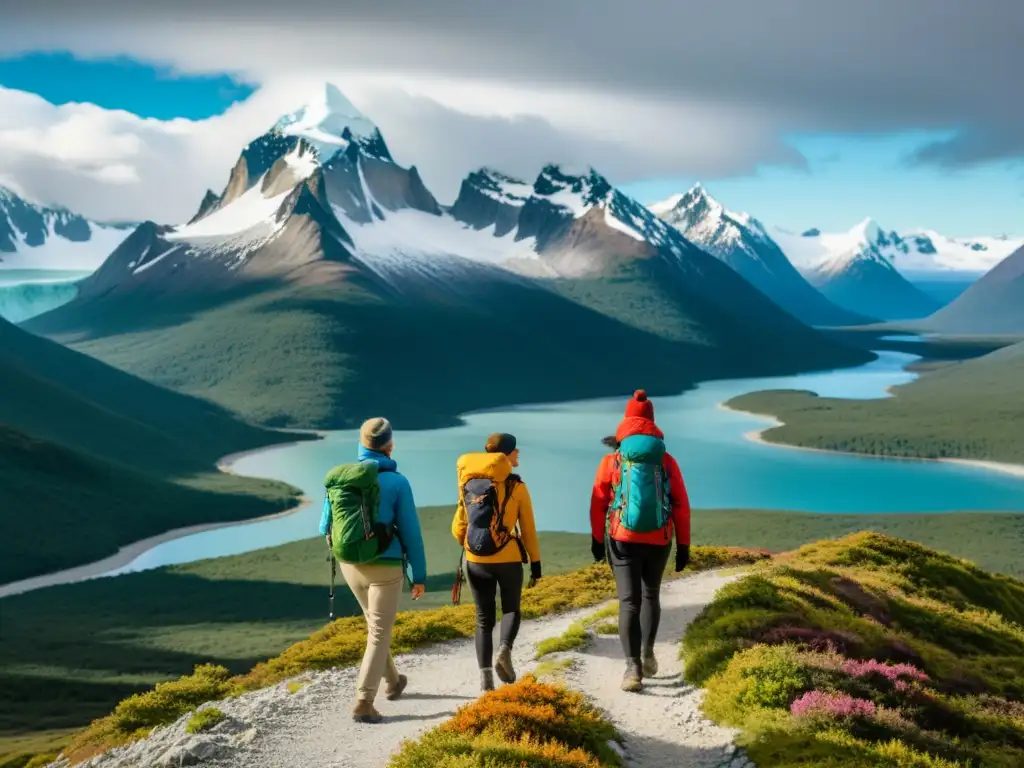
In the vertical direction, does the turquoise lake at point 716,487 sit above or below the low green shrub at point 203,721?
above

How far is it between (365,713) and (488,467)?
4191 mm

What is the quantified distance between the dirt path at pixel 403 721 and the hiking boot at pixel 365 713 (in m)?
0.16

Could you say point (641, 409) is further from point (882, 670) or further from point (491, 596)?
point (882, 670)

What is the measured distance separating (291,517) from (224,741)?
132527 mm

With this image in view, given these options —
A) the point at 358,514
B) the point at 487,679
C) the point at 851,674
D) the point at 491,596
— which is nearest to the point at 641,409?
the point at 491,596

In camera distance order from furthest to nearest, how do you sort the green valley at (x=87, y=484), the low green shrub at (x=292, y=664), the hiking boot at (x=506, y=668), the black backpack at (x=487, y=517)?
the green valley at (x=87, y=484) < the low green shrub at (x=292, y=664) < the hiking boot at (x=506, y=668) < the black backpack at (x=487, y=517)

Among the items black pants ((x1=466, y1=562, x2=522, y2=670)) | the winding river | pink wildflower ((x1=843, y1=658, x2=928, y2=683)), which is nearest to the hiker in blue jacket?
black pants ((x1=466, y1=562, x2=522, y2=670))

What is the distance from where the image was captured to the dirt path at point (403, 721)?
578 inches

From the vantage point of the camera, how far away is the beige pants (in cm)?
1553

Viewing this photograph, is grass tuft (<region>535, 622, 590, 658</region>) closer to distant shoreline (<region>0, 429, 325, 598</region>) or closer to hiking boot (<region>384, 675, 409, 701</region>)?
hiking boot (<region>384, 675, 409, 701</region>)

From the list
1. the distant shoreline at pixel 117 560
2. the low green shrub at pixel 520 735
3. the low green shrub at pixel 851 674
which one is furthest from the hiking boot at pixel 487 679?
the distant shoreline at pixel 117 560

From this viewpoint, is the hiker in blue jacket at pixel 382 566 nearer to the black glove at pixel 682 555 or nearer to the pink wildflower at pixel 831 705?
the black glove at pixel 682 555

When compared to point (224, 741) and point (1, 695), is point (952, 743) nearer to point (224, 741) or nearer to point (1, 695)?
point (224, 741)

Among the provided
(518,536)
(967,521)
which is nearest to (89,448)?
(967,521)
